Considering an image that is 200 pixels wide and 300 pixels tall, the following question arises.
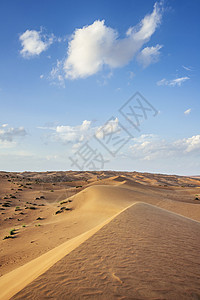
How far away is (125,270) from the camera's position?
3.66 meters

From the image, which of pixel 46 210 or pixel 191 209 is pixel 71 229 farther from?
pixel 191 209

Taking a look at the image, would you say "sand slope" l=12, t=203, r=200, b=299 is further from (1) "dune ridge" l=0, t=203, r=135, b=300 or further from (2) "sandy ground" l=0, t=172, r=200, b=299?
(1) "dune ridge" l=0, t=203, r=135, b=300

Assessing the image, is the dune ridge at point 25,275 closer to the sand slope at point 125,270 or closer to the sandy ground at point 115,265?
the sandy ground at point 115,265

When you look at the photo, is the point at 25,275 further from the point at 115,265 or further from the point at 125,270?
the point at 125,270

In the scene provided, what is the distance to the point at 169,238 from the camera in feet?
19.1

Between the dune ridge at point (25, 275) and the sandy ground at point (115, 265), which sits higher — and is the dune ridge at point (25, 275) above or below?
below

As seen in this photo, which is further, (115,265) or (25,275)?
(25,275)

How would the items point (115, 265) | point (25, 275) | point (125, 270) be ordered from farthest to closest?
point (25, 275) < point (115, 265) < point (125, 270)

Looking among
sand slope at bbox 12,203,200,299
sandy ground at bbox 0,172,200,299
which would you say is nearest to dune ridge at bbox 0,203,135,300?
sandy ground at bbox 0,172,200,299

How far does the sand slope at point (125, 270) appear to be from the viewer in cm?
294

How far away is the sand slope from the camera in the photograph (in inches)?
116

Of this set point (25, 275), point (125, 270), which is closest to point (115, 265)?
point (125, 270)

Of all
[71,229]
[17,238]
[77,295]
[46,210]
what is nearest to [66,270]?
[77,295]

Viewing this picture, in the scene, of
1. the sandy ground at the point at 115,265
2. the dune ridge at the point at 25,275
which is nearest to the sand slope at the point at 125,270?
the sandy ground at the point at 115,265
